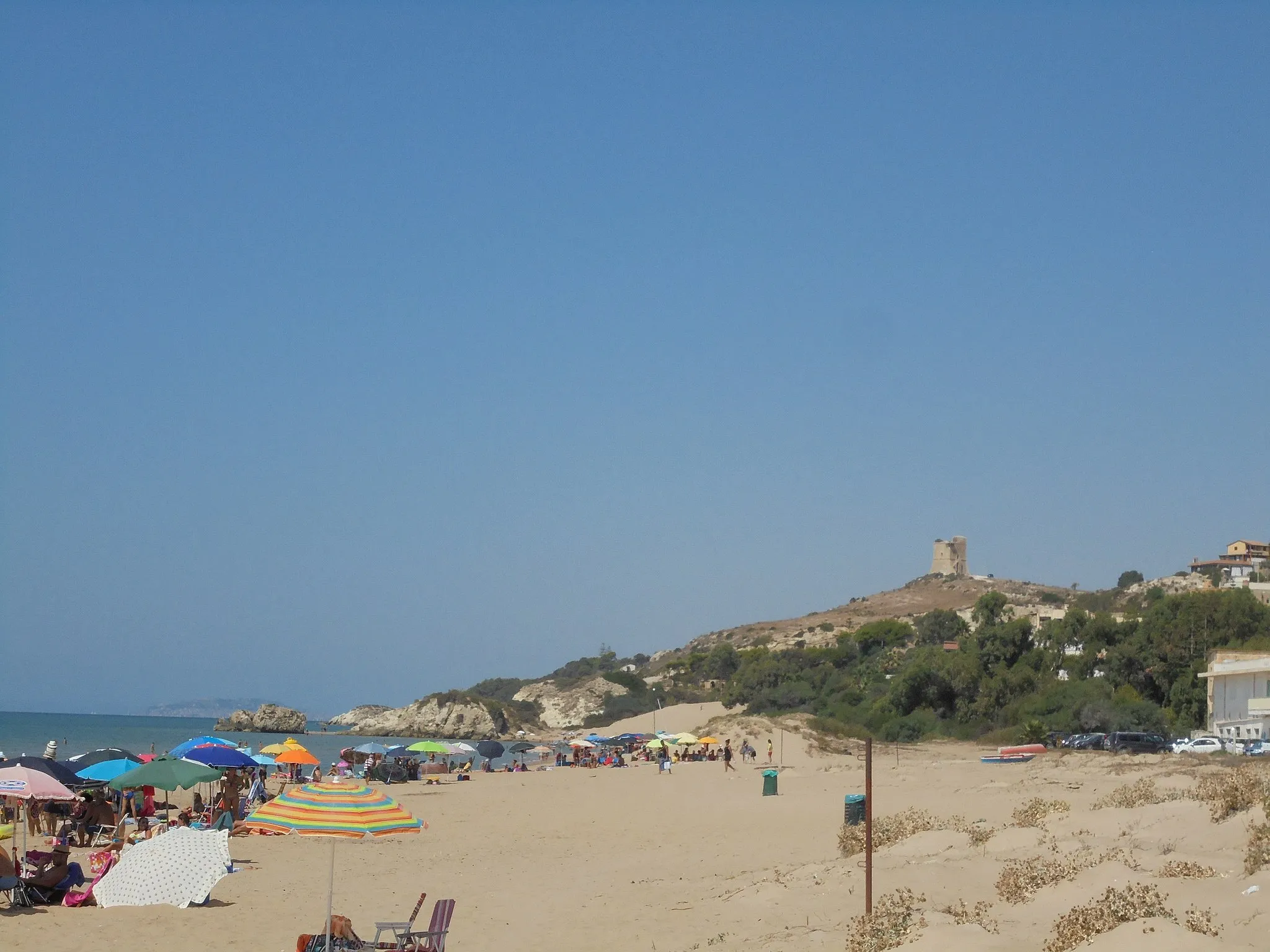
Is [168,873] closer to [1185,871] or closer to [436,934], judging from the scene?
[436,934]

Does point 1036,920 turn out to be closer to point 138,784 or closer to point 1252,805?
point 1252,805

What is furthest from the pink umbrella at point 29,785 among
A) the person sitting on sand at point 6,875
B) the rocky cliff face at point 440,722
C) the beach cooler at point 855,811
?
the rocky cliff face at point 440,722

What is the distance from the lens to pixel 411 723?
111312 mm

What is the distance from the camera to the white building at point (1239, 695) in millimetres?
39959

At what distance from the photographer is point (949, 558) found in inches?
6014

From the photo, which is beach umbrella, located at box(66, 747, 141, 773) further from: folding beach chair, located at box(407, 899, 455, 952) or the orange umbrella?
folding beach chair, located at box(407, 899, 455, 952)

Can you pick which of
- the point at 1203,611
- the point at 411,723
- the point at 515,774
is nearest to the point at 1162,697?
the point at 1203,611

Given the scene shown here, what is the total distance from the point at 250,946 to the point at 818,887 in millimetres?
6089

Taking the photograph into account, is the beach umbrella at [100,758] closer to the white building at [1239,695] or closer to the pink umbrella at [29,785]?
the pink umbrella at [29,785]

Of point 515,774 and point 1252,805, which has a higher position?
point 1252,805

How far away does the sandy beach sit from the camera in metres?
11.2

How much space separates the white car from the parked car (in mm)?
2650

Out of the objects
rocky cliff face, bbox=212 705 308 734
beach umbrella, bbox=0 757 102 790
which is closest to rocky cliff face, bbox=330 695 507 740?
rocky cliff face, bbox=212 705 308 734

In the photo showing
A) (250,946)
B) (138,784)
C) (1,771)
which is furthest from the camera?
(138,784)
